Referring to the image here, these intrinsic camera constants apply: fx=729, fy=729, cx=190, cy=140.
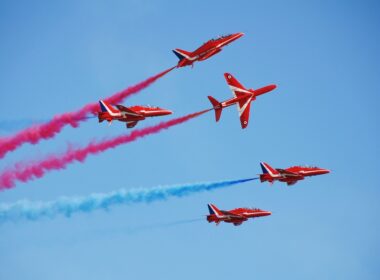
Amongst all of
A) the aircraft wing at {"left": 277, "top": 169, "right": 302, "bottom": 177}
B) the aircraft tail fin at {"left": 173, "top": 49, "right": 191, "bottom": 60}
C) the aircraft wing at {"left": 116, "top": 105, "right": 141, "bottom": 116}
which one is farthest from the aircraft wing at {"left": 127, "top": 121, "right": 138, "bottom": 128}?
the aircraft wing at {"left": 277, "top": 169, "right": 302, "bottom": 177}

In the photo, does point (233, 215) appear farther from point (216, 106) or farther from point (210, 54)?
point (210, 54)

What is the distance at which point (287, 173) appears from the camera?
89.3 metres

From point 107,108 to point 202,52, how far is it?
549 inches

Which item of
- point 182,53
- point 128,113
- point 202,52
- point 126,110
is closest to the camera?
point 126,110

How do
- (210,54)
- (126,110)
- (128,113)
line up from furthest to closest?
(210,54) → (128,113) → (126,110)

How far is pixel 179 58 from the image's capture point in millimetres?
83625

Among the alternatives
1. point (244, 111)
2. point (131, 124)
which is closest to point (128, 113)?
point (131, 124)

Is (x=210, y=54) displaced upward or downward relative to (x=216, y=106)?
upward

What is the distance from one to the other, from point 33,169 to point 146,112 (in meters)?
13.5

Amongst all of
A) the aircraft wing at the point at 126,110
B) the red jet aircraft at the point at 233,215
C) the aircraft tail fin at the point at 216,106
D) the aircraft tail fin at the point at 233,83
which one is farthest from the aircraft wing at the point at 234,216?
the aircraft wing at the point at 126,110

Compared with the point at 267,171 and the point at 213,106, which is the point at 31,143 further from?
the point at 267,171

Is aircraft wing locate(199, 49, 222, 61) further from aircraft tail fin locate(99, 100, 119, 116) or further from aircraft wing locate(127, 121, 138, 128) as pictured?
aircraft tail fin locate(99, 100, 119, 116)

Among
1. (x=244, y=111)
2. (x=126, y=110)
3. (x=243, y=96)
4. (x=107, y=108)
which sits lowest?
(x=126, y=110)

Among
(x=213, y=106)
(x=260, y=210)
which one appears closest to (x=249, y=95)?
(x=213, y=106)
